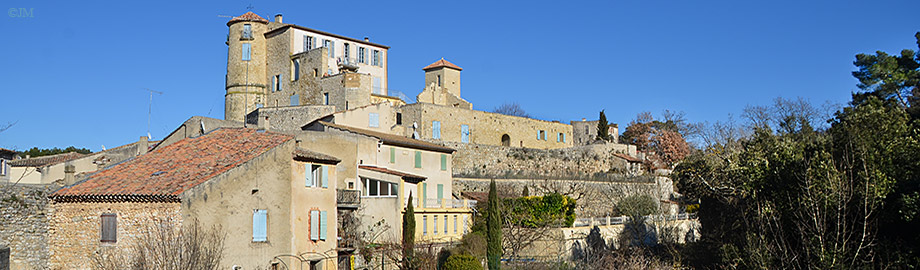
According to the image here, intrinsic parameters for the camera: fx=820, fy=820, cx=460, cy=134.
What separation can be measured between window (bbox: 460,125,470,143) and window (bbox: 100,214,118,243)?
3495 cm

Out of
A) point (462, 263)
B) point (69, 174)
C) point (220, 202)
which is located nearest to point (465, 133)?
point (462, 263)

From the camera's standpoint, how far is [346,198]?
27938 mm

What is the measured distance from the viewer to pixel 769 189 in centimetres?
2453

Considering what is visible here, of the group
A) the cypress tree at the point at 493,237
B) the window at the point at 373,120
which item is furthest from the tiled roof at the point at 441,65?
the cypress tree at the point at 493,237

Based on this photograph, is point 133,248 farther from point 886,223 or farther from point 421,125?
point 421,125

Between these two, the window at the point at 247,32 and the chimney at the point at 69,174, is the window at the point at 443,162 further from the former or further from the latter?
the window at the point at 247,32

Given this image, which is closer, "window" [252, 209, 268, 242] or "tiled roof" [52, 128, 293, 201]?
"tiled roof" [52, 128, 293, 201]

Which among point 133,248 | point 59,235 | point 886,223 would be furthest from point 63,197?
point 886,223

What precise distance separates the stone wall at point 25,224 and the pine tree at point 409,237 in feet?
41.1

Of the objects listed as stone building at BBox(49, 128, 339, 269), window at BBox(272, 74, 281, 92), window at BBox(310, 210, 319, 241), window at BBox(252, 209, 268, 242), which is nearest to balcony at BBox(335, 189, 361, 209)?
stone building at BBox(49, 128, 339, 269)

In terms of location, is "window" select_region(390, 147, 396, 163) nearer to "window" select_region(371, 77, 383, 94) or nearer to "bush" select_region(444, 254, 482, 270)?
"bush" select_region(444, 254, 482, 270)

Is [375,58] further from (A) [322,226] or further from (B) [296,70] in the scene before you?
(A) [322,226]

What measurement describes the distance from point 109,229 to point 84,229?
891mm

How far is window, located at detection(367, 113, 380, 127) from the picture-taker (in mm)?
49272
